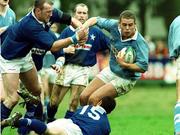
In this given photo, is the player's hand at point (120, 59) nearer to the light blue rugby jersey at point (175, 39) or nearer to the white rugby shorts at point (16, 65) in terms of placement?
the white rugby shorts at point (16, 65)

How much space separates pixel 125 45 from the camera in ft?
42.6

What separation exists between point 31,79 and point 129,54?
69.2 inches

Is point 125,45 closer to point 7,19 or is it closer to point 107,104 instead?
point 107,104

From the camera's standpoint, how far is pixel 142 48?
1281 cm

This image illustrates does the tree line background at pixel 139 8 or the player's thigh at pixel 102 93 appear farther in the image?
the tree line background at pixel 139 8

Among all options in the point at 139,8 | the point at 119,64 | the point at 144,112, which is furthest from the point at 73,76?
the point at 139,8

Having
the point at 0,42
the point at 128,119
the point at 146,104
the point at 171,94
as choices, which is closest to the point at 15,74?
the point at 0,42

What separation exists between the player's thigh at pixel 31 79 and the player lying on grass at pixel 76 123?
5.71ft

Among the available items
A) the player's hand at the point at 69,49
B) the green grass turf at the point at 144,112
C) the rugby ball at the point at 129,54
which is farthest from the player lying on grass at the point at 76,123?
the player's hand at the point at 69,49

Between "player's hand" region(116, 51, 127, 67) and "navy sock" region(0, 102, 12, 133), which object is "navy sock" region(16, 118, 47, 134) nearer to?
"navy sock" region(0, 102, 12, 133)

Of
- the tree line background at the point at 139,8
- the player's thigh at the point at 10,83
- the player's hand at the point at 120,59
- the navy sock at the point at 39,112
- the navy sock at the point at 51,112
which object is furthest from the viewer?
the tree line background at the point at 139,8

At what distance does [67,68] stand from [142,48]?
10.5 ft

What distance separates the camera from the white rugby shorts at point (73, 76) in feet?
50.5

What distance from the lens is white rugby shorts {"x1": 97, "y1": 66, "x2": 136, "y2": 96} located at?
13.1 metres
